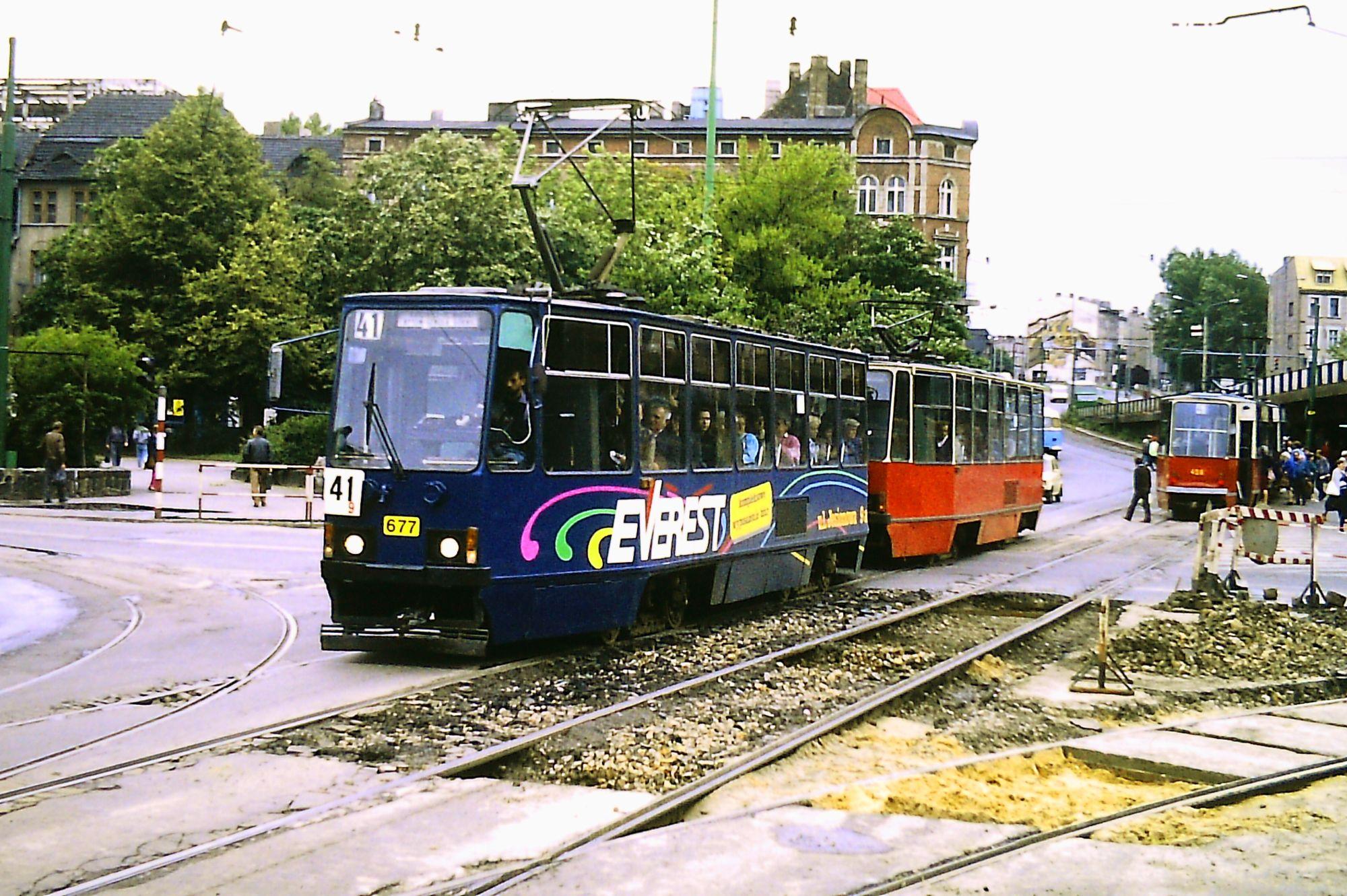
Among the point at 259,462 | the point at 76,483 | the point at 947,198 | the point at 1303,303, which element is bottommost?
the point at 76,483

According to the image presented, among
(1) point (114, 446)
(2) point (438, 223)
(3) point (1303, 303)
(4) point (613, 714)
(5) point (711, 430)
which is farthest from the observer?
(3) point (1303, 303)

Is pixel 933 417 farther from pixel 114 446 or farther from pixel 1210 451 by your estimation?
pixel 114 446

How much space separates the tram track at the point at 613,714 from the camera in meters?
6.68

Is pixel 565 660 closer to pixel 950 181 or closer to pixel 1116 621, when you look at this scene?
pixel 1116 621

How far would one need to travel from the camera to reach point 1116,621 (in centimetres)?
1733

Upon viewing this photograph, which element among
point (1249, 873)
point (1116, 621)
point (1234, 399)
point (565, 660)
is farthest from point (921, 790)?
point (1234, 399)

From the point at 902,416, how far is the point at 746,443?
7310 millimetres

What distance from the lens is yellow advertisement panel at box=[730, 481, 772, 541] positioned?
1588cm

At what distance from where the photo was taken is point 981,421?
2586 centimetres

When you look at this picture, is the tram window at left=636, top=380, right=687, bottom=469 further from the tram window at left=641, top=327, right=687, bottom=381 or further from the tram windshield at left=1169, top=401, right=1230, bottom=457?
the tram windshield at left=1169, top=401, right=1230, bottom=457

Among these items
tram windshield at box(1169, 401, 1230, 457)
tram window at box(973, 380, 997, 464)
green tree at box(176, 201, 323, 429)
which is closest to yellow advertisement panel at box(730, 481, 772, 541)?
tram window at box(973, 380, 997, 464)

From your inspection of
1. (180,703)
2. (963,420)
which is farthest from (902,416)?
(180,703)

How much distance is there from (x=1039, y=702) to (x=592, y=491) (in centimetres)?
388

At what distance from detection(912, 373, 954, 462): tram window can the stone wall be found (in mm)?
20092
